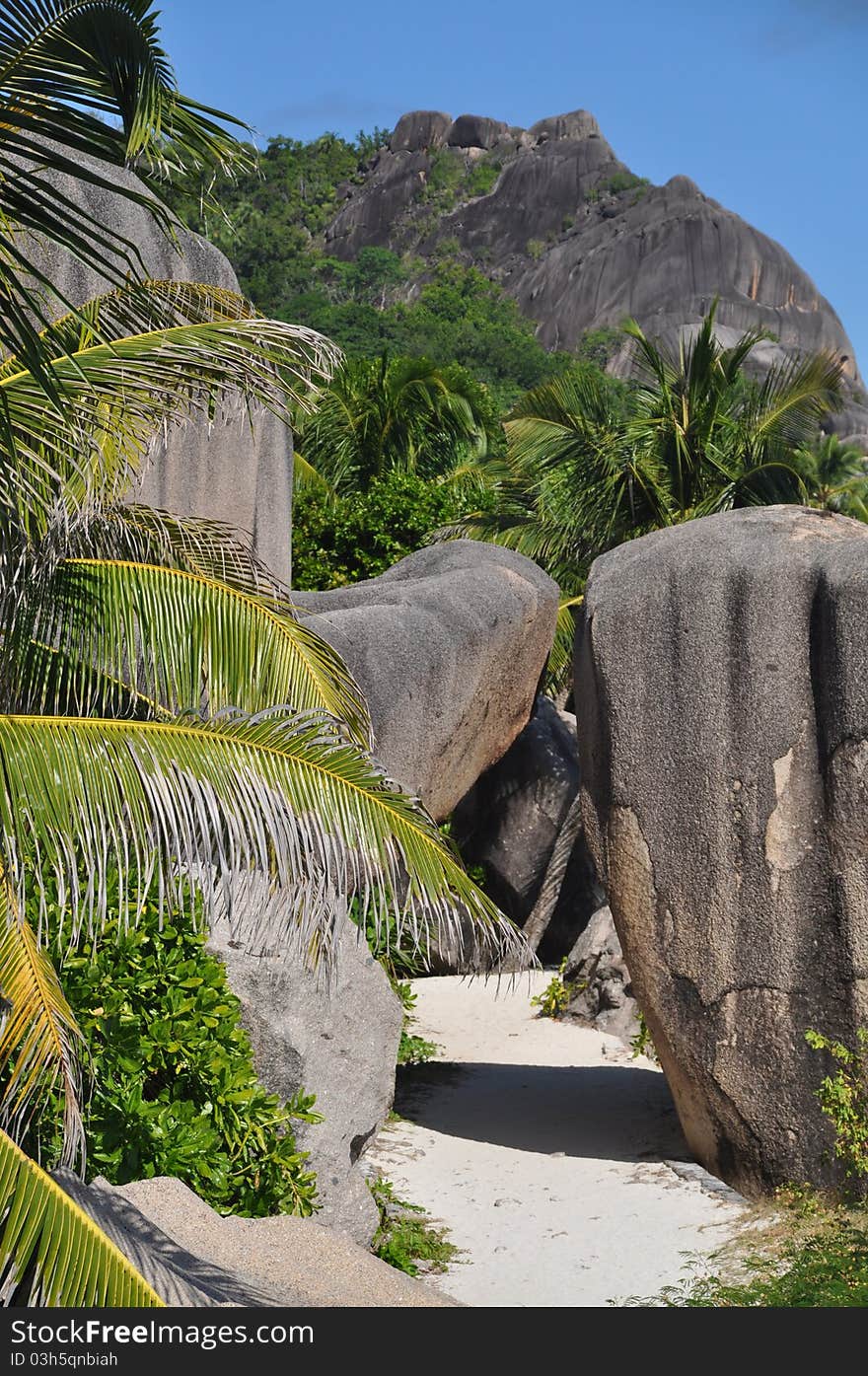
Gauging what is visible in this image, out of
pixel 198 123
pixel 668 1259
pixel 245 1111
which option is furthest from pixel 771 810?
pixel 198 123

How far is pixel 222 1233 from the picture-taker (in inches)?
169

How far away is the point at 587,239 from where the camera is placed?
167 ft

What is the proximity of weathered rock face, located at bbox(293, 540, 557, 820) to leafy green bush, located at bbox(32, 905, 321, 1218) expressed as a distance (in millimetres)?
3641

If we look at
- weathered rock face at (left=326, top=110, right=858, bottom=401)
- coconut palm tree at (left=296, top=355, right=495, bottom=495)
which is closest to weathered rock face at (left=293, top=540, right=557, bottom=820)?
coconut palm tree at (left=296, top=355, right=495, bottom=495)

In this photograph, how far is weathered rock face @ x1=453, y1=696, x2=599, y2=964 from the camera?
12.2 meters

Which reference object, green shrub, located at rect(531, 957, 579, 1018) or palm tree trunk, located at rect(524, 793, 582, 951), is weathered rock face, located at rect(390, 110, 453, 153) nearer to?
palm tree trunk, located at rect(524, 793, 582, 951)

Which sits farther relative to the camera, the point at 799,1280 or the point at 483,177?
the point at 483,177

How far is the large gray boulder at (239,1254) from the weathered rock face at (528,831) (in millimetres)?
7712

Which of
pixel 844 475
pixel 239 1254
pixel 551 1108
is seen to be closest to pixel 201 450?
pixel 551 1108

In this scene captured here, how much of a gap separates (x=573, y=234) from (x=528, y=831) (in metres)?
44.4

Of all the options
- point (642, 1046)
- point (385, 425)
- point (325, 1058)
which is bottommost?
point (642, 1046)

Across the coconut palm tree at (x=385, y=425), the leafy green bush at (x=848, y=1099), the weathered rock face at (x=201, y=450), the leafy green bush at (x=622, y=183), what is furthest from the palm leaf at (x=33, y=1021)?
the leafy green bush at (x=622, y=183)

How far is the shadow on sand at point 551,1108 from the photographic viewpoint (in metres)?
7.01

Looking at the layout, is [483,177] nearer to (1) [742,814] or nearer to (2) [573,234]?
(2) [573,234]
